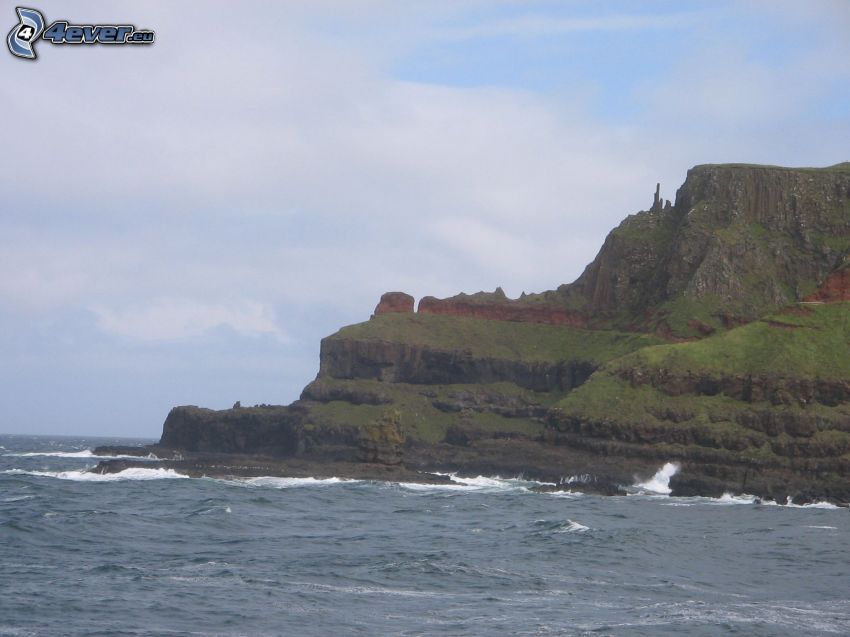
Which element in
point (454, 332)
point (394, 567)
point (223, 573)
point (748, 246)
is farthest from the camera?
point (454, 332)

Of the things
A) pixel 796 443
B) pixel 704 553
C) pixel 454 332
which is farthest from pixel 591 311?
pixel 704 553

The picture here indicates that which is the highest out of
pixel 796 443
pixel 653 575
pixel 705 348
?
pixel 705 348

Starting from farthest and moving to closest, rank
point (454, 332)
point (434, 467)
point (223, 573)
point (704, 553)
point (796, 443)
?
point (454, 332) < point (434, 467) < point (796, 443) < point (704, 553) < point (223, 573)

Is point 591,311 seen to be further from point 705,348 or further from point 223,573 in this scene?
point 223,573

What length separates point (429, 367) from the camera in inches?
6531

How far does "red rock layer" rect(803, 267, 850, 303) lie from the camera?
13962 cm

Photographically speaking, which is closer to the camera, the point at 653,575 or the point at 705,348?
the point at 653,575

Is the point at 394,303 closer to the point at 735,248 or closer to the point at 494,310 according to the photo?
the point at 494,310

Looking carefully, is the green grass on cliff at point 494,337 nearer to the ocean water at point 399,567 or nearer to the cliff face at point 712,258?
the cliff face at point 712,258

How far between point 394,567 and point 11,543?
667 inches

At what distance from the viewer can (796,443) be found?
10925 centimetres

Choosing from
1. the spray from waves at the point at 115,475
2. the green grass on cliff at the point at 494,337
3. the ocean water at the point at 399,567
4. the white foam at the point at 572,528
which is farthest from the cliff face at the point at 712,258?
the white foam at the point at 572,528

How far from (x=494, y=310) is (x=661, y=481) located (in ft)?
248

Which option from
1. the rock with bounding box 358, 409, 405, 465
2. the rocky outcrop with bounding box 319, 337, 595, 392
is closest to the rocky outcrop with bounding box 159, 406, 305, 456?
the rocky outcrop with bounding box 319, 337, 595, 392
